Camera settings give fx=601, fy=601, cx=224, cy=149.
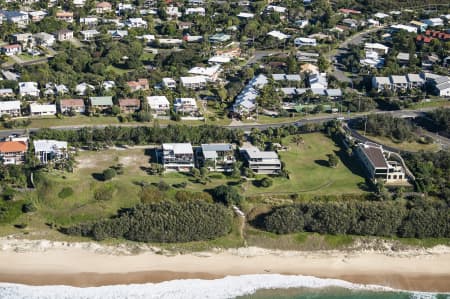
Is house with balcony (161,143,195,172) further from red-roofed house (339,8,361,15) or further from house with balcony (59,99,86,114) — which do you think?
red-roofed house (339,8,361,15)

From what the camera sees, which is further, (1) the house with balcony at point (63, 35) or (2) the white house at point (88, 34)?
(2) the white house at point (88, 34)

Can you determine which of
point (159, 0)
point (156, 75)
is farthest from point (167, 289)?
point (159, 0)

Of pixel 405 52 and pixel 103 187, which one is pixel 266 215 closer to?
pixel 103 187

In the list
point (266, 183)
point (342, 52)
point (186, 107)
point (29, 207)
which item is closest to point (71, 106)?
point (186, 107)

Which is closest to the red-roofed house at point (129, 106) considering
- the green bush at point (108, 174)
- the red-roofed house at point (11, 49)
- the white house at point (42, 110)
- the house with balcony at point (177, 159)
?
the white house at point (42, 110)

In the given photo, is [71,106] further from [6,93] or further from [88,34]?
[88,34]

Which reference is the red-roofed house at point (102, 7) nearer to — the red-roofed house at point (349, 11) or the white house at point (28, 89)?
the white house at point (28, 89)
